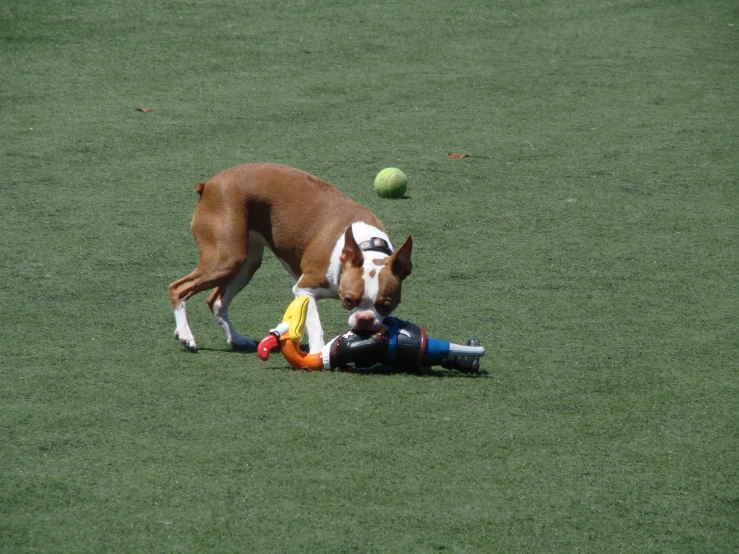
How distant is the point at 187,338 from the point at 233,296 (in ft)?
1.63

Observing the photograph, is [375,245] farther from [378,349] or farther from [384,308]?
[378,349]

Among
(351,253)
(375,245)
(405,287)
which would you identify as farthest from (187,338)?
(405,287)

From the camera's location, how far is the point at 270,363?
5.05 meters

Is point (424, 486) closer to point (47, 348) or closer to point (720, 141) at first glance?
point (47, 348)

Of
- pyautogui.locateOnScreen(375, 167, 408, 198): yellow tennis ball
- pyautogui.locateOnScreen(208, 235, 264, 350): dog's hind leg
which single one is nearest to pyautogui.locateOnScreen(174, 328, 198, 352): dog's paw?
pyautogui.locateOnScreen(208, 235, 264, 350): dog's hind leg

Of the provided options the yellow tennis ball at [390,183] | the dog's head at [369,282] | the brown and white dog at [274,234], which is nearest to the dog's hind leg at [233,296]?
the brown and white dog at [274,234]

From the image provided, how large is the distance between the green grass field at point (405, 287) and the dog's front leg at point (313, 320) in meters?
0.23

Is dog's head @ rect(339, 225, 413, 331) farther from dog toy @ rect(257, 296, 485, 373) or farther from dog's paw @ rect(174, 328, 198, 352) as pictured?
dog's paw @ rect(174, 328, 198, 352)

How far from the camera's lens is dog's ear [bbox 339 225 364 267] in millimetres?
4730

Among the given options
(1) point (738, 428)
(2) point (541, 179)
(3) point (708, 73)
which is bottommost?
(1) point (738, 428)

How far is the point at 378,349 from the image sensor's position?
469 cm

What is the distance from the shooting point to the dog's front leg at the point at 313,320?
5.00 meters

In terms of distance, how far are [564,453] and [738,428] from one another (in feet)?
2.95

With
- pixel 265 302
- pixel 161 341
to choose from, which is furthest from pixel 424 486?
pixel 265 302
